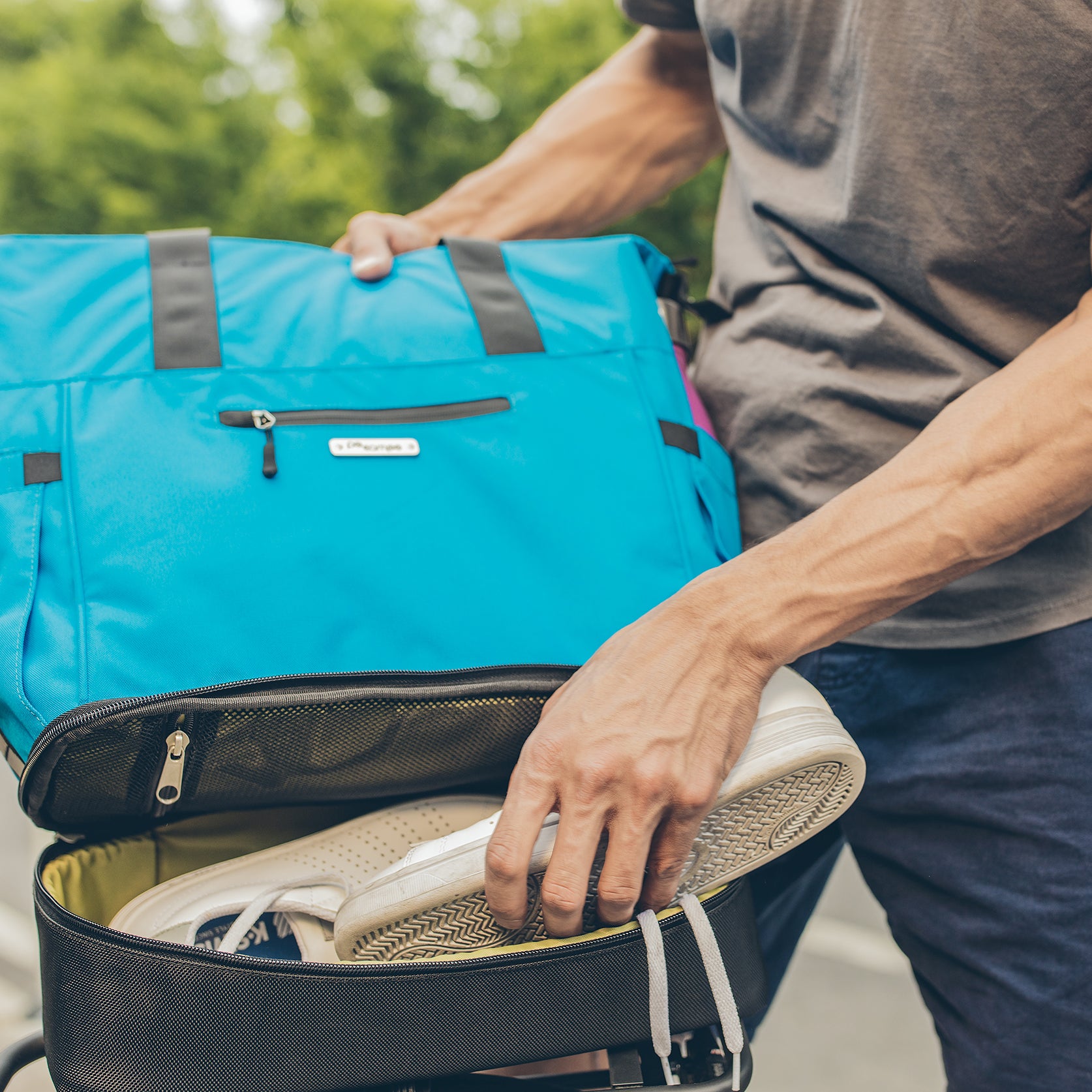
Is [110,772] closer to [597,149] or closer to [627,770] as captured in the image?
[627,770]

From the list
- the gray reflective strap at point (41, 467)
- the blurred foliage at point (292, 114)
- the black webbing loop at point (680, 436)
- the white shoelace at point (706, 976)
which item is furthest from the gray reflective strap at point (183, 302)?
the blurred foliage at point (292, 114)

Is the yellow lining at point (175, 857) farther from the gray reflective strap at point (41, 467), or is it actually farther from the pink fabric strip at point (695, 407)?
the pink fabric strip at point (695, 407)

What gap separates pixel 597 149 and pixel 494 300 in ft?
1.90

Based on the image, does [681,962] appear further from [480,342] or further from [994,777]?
[480,342]

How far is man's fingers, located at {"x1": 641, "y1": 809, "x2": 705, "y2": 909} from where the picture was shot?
865 mm

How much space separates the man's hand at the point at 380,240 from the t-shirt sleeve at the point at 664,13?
1.51ft

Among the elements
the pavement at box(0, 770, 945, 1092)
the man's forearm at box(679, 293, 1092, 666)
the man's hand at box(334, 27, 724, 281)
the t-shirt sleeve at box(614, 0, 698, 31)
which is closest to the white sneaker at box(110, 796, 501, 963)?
the man's forearm at box(679, 293, 1092, 666)

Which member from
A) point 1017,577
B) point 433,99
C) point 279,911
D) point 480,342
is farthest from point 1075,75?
point 433,99

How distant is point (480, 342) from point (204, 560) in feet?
1.40

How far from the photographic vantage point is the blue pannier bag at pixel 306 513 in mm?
950

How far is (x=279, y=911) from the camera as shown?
3.44 feet

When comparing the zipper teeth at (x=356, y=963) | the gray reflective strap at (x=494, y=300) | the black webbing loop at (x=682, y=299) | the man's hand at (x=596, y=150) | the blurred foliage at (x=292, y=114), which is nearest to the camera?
the zipper teeth at (x=356, y=963)

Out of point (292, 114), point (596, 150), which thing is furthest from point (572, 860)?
point (292, 114)

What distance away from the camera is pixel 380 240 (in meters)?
1.35
